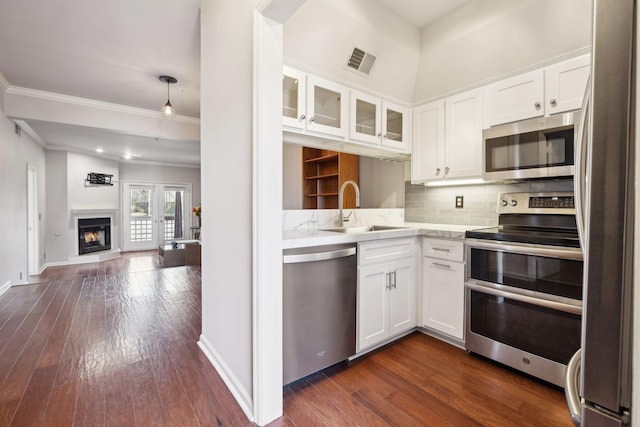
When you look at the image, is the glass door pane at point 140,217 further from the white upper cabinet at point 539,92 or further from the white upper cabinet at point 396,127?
the white upper cabinet at point 539,92

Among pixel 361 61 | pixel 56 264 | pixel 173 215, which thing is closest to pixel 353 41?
pixel 361 61

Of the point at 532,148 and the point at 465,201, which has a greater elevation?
the point at 532,148

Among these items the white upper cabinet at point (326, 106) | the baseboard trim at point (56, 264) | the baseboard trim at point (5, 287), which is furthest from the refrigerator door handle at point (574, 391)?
the baseboard trim at point (56, 264)

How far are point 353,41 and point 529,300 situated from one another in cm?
226

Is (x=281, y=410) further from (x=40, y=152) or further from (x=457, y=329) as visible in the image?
(x=40, y=152)

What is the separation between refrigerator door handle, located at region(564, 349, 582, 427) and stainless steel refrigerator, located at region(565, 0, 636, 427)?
0.05 ft

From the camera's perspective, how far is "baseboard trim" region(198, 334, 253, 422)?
63.5 inches

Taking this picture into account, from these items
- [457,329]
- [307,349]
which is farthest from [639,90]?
[457,329]

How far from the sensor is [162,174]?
8.31 m

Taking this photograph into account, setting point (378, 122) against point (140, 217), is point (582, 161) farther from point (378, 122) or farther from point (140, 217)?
point (140, 217)

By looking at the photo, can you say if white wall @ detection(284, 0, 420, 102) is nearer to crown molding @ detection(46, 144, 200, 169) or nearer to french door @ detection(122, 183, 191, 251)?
crown molding @ detection(46, 144, 200, 169)

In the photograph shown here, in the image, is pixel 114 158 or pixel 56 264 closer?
pixel 56 264

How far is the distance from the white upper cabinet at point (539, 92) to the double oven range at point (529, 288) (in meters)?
0.62

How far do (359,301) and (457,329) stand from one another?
874 millimetres
